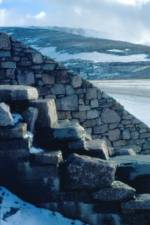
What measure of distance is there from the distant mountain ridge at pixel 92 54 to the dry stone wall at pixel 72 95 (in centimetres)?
2994

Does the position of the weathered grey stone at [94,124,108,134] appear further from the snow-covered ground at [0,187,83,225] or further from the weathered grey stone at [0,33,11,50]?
the snow-covered ground at [0,187,83,225]

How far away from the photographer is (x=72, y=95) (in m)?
11.6

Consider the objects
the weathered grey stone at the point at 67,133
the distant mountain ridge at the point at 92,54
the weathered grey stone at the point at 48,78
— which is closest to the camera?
the weathered grey stone at the point at 67,133

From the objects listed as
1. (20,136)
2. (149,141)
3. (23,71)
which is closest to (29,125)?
(20,136)

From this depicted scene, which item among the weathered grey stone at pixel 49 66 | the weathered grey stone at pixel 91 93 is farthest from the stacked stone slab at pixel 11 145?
the weathered grey stone at pixel 91 93

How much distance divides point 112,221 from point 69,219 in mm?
403

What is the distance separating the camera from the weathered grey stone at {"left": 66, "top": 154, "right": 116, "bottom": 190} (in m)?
6.00

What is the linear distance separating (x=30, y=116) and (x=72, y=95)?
5.23 meters

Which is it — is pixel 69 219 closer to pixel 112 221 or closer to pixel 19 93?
pixel 112 221

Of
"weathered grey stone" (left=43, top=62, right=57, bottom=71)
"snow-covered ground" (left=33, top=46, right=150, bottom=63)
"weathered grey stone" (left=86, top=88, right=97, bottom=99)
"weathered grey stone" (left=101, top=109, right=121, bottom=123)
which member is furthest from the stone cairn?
"snow-covered ground" (left=33, top=46, right=150, bottom=63)

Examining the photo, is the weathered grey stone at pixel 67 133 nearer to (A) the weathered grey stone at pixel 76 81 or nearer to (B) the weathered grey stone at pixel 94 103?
(A) the weathered grey stone at pixel 76 81

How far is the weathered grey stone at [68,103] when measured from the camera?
37.7 ft

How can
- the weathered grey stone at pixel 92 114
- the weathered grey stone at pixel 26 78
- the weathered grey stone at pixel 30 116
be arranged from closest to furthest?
1. the weathered grey stone at pixel 30 116
2. the weathered grey stone at pixel 26 78
3. the weathered grey stone at pixel 92 114

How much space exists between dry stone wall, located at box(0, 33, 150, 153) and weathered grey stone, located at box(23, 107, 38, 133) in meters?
4.70
